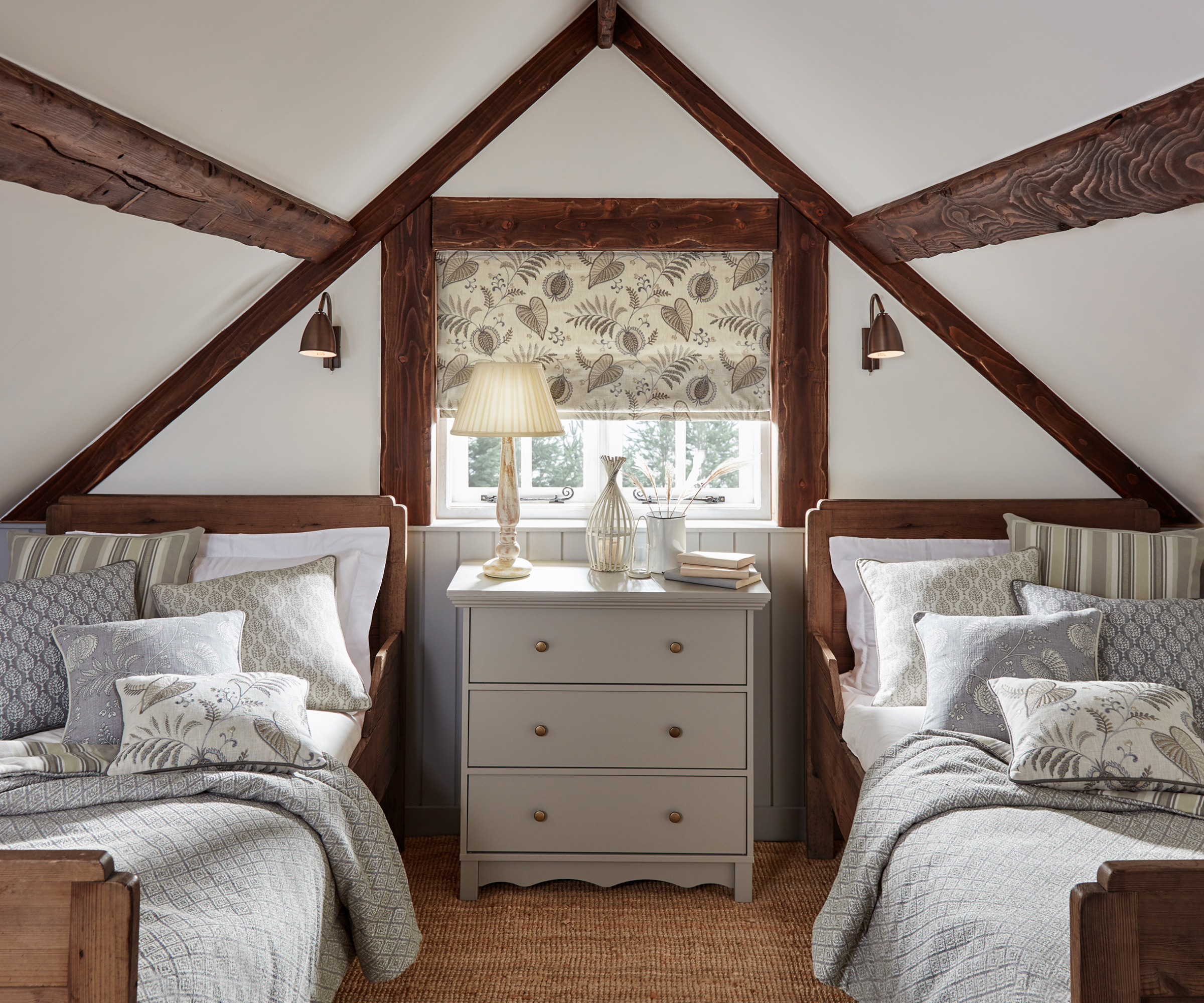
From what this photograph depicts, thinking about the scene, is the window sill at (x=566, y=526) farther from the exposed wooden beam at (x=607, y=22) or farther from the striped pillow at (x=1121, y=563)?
the exposed wooden beam at (x=607, y=22)

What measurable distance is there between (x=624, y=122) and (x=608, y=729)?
6.21ft

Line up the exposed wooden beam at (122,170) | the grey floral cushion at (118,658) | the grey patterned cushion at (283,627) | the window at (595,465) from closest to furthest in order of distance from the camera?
the exposed wooden beam at (122,170)
the grey floral cushion at (118,658)
the grey patterned cushion at (283,627)
the window at (595,465)

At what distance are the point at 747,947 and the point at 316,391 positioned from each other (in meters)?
2.06

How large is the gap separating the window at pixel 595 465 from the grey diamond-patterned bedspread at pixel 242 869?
1239mm

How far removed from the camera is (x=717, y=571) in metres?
2.39

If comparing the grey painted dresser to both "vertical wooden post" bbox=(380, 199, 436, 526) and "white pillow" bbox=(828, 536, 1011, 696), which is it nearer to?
"white pillow" bbox=(828, 536, 1011, 696)

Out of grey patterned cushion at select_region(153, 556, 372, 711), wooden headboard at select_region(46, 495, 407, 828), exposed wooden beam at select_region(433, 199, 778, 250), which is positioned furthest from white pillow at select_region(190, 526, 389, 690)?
exposed wooden beam at select_region(433, 199, 778, 250)

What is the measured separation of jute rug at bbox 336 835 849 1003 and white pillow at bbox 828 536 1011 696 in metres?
0.68

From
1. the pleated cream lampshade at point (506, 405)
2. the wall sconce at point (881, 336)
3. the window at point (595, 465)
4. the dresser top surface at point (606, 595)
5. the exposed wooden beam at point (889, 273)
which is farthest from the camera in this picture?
the window at point (595, 465)

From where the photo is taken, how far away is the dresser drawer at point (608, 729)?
2.33 metres

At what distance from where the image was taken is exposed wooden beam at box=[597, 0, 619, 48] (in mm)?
2484

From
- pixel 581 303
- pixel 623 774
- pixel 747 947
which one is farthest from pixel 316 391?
pixel 747 947

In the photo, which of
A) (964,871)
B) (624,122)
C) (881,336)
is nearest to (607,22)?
(624,122)

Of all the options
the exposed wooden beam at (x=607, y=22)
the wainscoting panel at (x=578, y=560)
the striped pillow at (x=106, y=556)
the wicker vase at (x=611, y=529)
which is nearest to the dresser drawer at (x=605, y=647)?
the wicker vase at (x=611, y=529)
